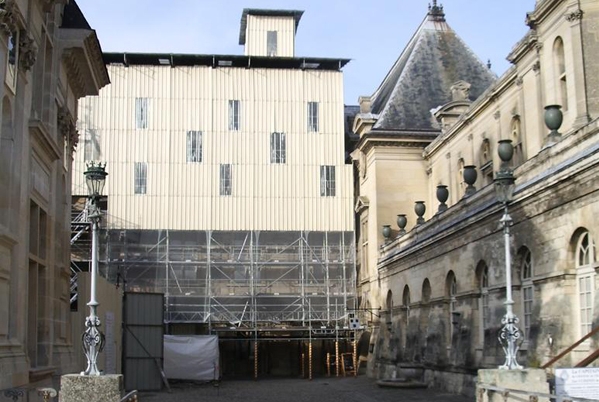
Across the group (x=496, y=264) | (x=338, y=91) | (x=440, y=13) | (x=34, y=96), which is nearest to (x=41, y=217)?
(x=34, y=96)

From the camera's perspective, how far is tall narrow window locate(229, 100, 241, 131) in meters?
44.0

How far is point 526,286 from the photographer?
20484mm

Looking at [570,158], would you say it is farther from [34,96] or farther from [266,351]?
[266,351]

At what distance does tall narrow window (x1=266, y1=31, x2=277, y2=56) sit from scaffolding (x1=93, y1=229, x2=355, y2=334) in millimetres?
11181

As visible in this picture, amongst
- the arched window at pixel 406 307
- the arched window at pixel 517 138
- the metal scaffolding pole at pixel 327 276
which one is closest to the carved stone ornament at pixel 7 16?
the arched window at pixel 517 138

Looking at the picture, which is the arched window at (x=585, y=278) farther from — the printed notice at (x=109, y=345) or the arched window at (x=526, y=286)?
the printed notice at (x=109, y=345)

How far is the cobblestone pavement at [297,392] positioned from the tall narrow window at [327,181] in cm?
988

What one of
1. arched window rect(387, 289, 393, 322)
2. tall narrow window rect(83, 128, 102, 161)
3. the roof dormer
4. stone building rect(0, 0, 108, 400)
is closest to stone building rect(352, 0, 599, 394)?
arched window rect(387, 289, 393, 322)

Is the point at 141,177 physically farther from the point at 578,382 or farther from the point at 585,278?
the point at 578,382

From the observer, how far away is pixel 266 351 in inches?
1720

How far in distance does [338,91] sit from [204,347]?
15.8m

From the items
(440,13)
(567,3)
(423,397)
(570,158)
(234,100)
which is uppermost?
(440,13)

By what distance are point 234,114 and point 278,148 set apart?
2872 millimetres

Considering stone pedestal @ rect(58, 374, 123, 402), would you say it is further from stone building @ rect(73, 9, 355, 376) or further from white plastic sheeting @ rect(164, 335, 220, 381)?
stone building @ rect(73, 9, 355, 376)
